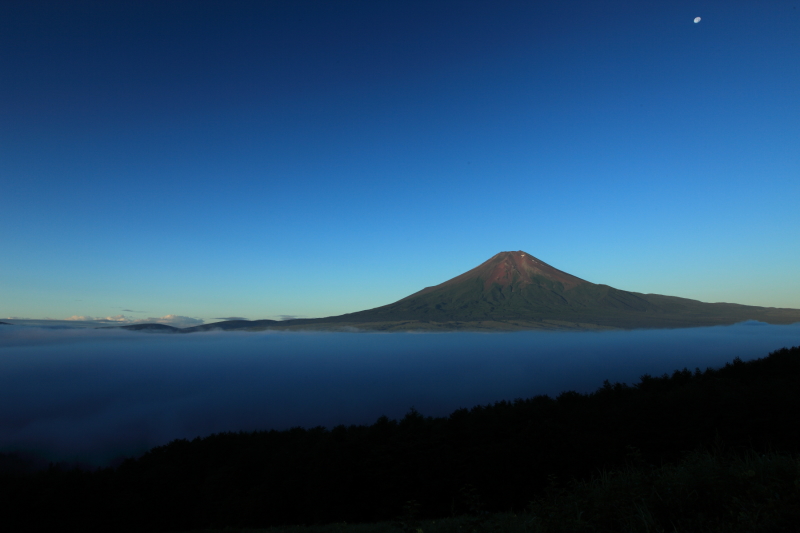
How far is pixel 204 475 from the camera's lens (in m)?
64.2

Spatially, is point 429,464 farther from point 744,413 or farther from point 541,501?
point 541,501

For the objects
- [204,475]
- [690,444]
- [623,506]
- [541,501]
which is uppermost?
[623,506]

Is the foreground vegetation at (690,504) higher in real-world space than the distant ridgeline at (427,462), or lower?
higher

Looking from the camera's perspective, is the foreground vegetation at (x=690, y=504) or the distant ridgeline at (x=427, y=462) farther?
the distant ridgeline at (x=427, y=462)

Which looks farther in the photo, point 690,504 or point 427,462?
point 427,462

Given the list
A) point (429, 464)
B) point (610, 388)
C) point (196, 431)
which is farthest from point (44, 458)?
point (610, 388)

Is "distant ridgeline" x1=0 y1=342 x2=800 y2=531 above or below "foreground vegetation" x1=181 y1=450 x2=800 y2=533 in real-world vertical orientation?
below

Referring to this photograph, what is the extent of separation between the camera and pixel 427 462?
44656 mm

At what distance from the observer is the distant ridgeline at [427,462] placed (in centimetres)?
3722

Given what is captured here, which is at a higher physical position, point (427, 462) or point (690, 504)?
point (690, 504)

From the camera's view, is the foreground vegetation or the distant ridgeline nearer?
the foreground vegetation

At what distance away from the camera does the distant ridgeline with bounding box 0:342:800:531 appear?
3722cm

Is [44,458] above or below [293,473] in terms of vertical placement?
below

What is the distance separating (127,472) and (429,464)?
4936cm
